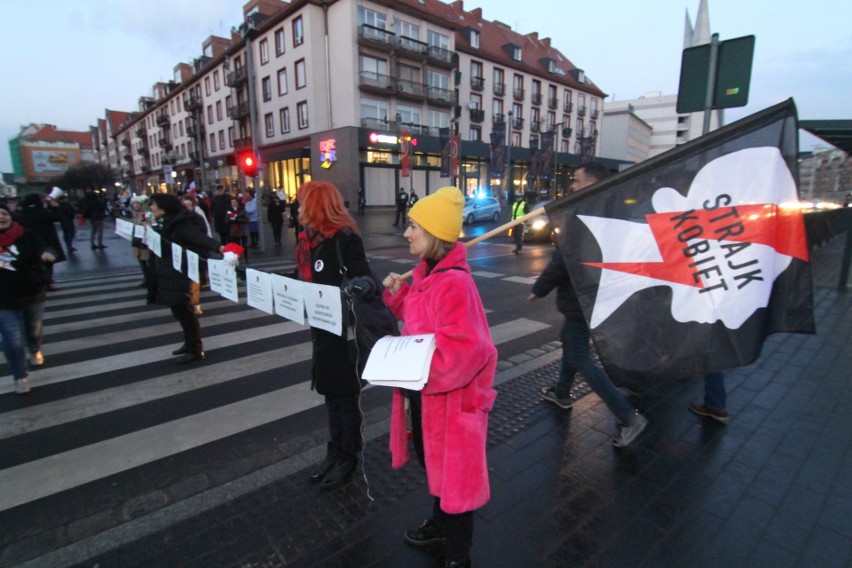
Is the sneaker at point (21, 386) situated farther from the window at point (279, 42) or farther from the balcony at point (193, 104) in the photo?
the balcony at point (193, 104)

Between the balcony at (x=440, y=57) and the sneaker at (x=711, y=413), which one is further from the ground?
the balcony at (x=440, y=57)

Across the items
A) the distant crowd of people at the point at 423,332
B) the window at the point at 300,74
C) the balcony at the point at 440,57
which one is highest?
the balcony at the point at 440,57

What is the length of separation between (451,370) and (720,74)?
4566 millimetres

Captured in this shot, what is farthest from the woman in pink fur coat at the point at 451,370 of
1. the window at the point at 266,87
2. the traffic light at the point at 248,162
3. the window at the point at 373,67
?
the window at the point at 266,87

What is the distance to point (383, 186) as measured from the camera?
3584 cm

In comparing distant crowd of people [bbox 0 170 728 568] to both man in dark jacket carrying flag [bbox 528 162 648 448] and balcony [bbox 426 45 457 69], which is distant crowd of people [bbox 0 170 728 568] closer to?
man in dark jacket carrying flag [bbox 528 162 648 448]

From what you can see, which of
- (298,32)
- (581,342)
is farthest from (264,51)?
(581,342)

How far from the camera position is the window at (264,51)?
3659 centimetres

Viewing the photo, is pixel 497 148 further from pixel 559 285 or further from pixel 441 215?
pixel 441 215

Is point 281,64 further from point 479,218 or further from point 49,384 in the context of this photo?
point 49,384

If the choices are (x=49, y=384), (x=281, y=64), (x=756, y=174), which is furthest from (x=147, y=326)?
(x=281, y=64)

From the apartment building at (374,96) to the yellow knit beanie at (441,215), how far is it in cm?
2388

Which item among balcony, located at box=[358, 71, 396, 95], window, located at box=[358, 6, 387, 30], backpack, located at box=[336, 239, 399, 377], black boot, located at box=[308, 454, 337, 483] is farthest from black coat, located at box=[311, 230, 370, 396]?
window, located at box=[358, 6, 387, 30]

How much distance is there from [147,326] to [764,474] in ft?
24.2
